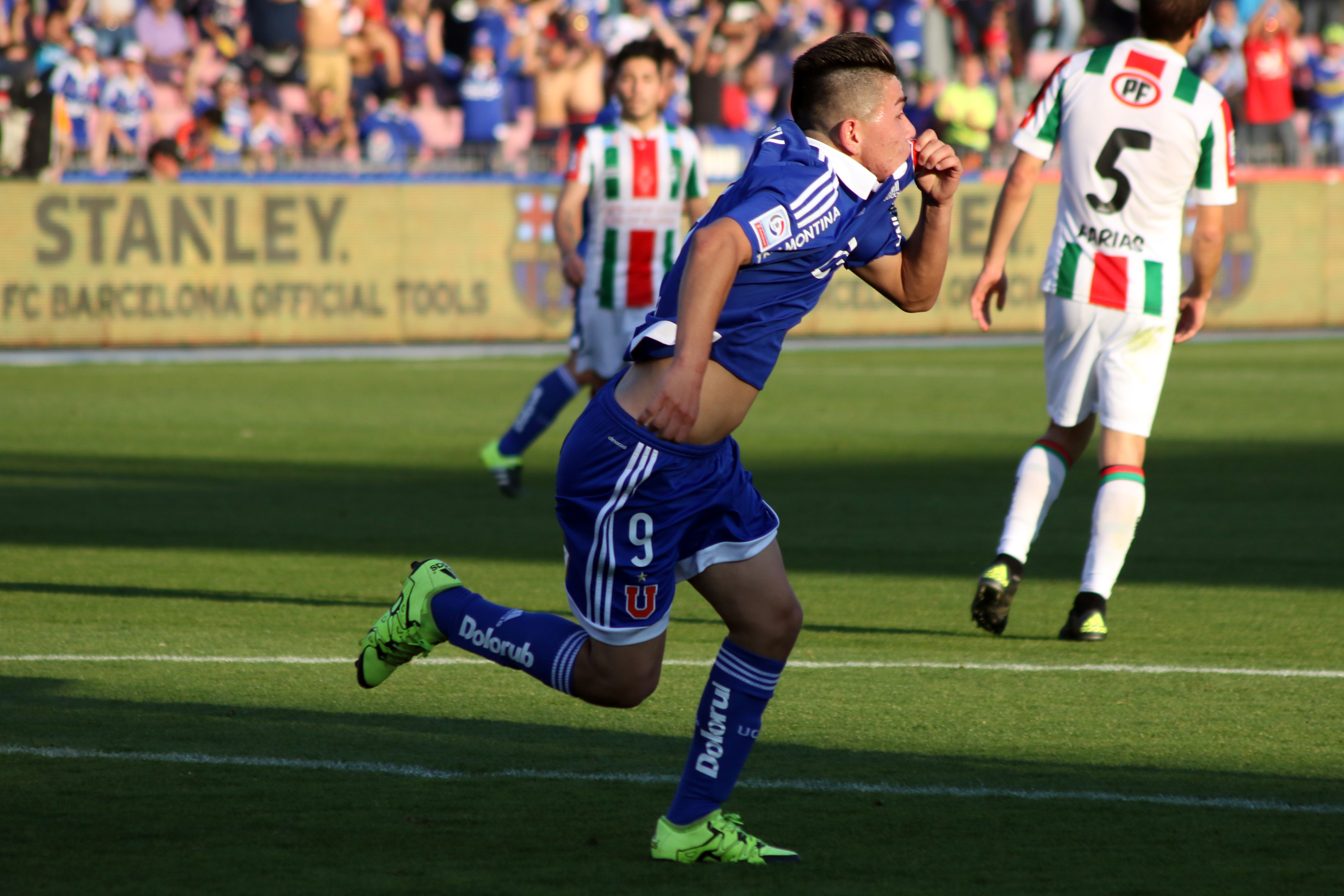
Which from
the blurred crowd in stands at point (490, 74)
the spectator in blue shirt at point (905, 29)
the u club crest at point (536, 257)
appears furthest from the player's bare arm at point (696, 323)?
the spectator in blue shirt at point (905, 29)

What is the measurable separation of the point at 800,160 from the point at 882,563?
4.34 metres

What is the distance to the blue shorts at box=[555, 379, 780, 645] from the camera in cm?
388

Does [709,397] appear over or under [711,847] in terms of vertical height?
over

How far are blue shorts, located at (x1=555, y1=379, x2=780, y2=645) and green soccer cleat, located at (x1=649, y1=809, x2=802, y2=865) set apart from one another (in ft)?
1.34

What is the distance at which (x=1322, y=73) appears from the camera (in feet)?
81.9

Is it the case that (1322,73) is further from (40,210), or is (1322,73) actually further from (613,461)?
(613,461)

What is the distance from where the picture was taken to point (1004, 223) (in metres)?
6.62

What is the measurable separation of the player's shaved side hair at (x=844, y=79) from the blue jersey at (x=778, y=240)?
2.7 inches

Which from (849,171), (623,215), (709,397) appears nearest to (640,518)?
(709,397)

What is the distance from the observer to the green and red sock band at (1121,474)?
257 inches

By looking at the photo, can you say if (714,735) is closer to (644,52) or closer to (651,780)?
(651,780)

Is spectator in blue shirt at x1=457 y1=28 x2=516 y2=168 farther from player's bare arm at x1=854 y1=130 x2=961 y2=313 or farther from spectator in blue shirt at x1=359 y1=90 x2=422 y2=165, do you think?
player's bare arm at x1=854 y1=130 x2=961 y2=313

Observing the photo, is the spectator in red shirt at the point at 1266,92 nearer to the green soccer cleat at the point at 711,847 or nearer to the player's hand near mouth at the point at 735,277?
the player's hand near mouth at the point at 735,277

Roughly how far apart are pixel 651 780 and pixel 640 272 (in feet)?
17.9
